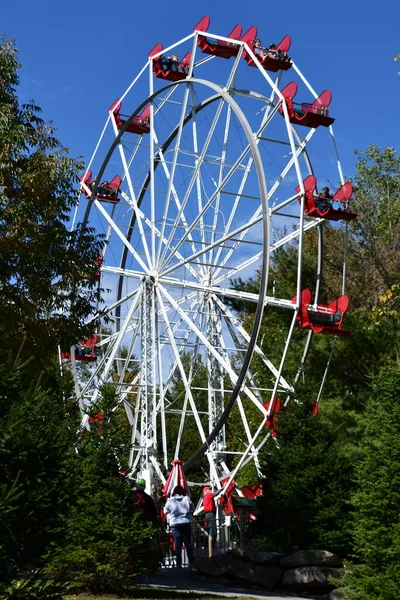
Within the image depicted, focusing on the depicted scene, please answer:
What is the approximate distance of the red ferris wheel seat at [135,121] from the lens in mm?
25562

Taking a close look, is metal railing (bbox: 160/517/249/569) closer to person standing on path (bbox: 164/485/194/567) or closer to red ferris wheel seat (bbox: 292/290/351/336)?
person standing on path (bbox: 164/485/194/567)

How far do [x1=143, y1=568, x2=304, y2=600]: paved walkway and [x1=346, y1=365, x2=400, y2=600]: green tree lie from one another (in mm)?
2772

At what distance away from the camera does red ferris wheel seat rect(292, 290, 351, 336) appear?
66.6 feet

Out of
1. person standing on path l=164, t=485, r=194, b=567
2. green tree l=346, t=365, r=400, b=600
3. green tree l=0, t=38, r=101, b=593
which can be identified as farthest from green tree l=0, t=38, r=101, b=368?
green tree l=346, t=365, r=400, b=600

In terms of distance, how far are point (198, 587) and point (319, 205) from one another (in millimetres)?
10316

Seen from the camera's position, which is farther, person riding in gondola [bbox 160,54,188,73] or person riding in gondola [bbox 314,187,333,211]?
person riding in gondola [bbox 160,54,188,73]

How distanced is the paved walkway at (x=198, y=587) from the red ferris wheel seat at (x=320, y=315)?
7234 mm

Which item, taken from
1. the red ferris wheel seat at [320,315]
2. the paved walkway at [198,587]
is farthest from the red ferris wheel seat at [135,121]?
the paved walkway at [198,587]

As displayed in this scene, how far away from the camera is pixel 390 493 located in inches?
384

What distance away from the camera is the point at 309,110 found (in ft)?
72.3

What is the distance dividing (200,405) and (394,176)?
17.5m

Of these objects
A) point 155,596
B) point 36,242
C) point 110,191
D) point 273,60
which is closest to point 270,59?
point 273,60

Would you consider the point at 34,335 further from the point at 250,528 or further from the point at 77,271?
the point at 250,528

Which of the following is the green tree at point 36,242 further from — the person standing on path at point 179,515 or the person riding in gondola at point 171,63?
the person riding in gondola at point 171,63
